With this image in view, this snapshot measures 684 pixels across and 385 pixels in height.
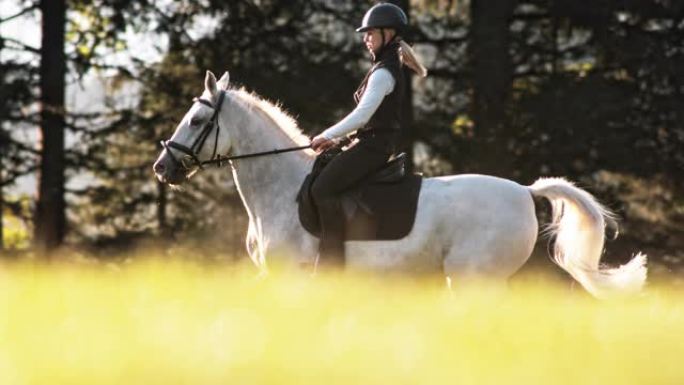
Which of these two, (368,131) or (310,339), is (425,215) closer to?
(368,131)

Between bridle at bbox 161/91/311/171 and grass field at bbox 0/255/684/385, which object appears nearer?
grass field at bbox 0/255/684/385

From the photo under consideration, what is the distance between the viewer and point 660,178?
22859 millimetres

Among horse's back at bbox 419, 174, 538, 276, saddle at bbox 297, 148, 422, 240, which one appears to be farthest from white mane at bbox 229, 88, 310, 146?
horse's back at bbox 419, 174, 538, 276

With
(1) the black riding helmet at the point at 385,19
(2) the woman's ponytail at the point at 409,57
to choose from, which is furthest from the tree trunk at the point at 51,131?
(1) the black riding helmet at the point at 385,19

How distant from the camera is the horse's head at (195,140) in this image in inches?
340

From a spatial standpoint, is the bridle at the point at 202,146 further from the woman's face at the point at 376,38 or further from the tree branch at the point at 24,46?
the tree branch at the point at 24,46

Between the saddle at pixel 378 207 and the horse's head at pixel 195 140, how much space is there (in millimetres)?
927

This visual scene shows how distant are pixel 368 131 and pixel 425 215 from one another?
717mm

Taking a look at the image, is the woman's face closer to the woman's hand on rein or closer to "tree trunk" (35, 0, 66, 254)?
the woman's hand on rein

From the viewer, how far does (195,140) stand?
865 cm

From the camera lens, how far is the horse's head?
8641 millimetres

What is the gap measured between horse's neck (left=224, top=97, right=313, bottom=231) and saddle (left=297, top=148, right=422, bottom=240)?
1.03 feet

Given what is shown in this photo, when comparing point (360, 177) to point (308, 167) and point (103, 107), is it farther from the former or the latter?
point (103, 107)

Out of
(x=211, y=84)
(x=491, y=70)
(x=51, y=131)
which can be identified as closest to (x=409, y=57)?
(x=211, y=84)
